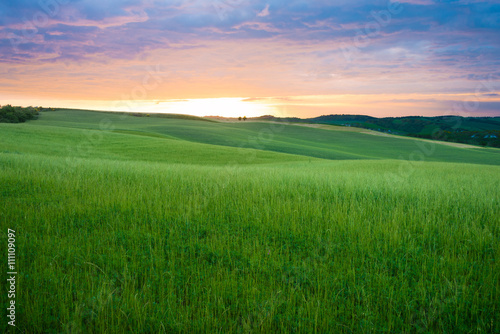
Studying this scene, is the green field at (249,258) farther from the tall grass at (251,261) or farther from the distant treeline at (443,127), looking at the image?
the distant treeline at (443,127)

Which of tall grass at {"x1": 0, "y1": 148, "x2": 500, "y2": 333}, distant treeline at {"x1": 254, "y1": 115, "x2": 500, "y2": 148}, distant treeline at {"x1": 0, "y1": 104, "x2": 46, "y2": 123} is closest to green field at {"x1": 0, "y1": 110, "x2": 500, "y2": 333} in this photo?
tall grass at {"x1": 0, "y1": 148, "x2": 500, "y2": 333}

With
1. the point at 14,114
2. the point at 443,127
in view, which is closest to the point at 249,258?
the point at 14,114

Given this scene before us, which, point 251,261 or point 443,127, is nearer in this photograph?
point 251,261

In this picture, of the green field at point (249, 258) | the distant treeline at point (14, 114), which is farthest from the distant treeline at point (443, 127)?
the green field at point (249, 258)

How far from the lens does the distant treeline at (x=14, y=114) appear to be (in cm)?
5481

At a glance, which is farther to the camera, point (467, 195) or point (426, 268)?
point (467, 195)

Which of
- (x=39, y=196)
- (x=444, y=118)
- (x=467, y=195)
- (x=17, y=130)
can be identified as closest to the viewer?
(x=39, y=196)

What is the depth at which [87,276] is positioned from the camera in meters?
4.11

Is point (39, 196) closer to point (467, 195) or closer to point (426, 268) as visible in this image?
point (426, 268)

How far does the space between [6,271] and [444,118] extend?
140m

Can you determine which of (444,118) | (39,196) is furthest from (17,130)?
(444,118)

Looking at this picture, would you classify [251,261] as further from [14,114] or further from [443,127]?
[443,127]

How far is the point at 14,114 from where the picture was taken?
187ft

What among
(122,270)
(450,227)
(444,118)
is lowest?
(122,270)
